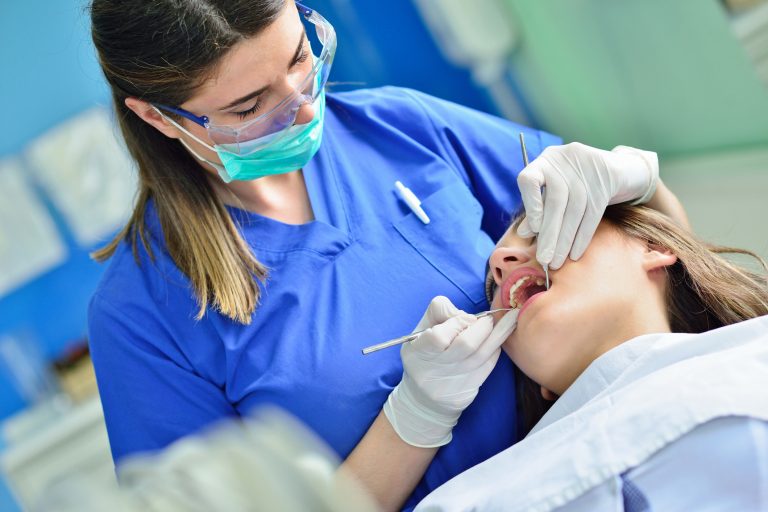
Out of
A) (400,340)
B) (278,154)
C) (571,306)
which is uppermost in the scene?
(278,154)

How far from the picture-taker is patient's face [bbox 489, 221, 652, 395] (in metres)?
1.34

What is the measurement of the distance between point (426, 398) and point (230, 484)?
69 centimetres

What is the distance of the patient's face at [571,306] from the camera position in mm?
1340

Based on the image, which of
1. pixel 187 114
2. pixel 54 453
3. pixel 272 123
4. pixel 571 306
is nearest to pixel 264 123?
pixel 272 123

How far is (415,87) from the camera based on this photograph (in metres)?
2.79

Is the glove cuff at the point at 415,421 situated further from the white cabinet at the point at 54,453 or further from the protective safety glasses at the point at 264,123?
the white cabinet at the point at 54,453

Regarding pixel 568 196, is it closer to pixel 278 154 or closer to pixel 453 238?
pixel 453 238

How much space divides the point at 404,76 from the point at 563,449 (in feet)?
6.21

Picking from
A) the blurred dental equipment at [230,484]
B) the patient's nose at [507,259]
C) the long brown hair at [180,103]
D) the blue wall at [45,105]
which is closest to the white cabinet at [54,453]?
the blue wall at [45,105]

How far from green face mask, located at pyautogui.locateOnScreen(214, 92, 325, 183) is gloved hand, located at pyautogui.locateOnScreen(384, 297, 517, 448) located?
390mm

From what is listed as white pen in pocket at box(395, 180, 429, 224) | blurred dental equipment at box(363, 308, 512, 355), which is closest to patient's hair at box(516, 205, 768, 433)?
blurred dental equipment at box(363, 308, 512, 355)

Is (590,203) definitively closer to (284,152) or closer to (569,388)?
(569,388)

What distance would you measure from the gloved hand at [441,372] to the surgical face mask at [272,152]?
0.39m

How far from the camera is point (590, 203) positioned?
4.47 ft
